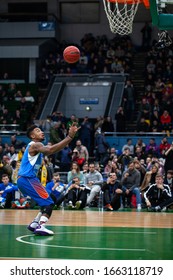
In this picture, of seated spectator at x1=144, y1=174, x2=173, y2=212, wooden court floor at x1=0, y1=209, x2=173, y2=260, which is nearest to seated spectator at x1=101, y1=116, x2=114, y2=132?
seated spectator at x1=144, y1=174, x2=173, y2=212

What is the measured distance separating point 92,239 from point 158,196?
32.1 ft

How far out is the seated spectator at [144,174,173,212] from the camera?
20.9 m

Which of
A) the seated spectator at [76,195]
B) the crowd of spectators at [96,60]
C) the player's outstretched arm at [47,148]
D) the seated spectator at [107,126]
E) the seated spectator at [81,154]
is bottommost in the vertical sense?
the seated spectator at [76,195]

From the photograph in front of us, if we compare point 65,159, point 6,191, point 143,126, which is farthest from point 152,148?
point 6,191

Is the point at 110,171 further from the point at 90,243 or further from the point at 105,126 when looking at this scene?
the point at 90,243

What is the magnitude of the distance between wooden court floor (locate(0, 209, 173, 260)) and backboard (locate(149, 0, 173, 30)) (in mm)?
4055

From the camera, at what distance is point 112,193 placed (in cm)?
2164

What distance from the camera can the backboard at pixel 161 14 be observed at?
1234 centimetres

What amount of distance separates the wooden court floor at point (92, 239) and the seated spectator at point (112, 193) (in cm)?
378

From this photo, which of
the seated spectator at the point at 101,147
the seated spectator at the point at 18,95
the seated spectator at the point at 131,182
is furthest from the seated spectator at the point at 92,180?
the seated spectator at the point at 18,95

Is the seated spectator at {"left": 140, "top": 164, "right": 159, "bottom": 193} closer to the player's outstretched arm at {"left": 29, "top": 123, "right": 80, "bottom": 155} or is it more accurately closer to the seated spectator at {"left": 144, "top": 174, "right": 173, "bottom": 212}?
the seated spectator at {"left": 144, "top": 174, "right": 173, "bottom": 212}

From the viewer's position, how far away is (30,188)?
12258 millimetres

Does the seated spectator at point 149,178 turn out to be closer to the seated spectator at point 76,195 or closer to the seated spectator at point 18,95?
the seated spectator at point 76,195
